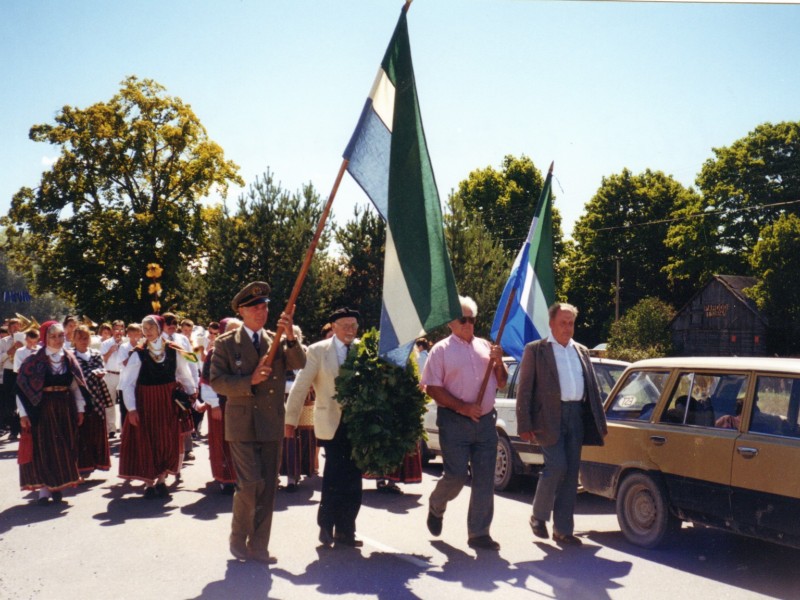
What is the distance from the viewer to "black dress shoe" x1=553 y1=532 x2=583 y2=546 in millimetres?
7182

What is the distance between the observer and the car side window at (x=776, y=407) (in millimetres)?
6008

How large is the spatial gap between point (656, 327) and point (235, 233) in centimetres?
2944

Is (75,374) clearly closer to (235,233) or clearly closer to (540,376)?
(540,376)

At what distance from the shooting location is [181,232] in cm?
4091

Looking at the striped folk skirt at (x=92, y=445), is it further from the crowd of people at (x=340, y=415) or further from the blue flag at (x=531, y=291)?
the blue flag at (x=531, y=291)

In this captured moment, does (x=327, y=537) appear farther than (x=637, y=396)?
No

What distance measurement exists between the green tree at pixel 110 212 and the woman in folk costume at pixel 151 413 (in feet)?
99.1

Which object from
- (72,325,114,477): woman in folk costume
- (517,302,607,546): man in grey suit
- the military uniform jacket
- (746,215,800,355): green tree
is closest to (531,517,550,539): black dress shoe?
(517,302,607,546): man in grey suit

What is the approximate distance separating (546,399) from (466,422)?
749 mm

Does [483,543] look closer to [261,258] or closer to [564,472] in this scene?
[564,472]

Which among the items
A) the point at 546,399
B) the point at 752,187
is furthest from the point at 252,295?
the point at 752,187

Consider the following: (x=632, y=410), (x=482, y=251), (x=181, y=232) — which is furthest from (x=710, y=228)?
(x=632, y=410)

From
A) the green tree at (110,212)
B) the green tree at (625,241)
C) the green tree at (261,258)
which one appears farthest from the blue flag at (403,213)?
the green tree at (625,241)

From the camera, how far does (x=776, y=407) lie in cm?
618
